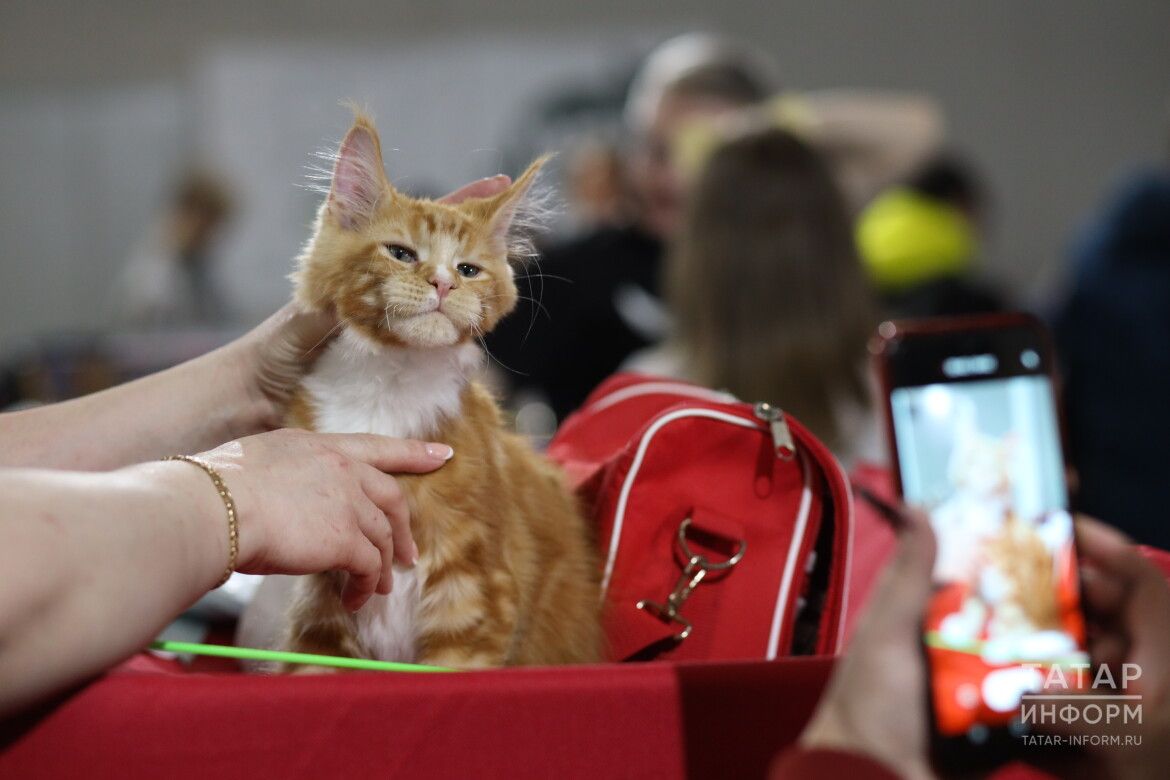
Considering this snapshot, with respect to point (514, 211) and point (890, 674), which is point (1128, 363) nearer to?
point (514, 211)

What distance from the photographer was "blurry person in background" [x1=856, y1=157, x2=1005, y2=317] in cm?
321

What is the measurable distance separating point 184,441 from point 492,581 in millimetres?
360

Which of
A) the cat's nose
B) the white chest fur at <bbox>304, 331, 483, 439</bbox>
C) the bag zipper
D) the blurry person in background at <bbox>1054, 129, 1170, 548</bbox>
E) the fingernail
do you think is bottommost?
the blurry person in background at <bbox>1054, 129, 1170, 548</bbox>

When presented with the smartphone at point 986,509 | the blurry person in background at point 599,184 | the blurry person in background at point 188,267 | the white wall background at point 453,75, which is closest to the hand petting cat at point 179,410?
the smartphone at point 986,509

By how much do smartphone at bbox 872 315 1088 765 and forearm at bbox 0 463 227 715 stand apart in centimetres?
46

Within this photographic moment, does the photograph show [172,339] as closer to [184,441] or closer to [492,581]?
[184,441]

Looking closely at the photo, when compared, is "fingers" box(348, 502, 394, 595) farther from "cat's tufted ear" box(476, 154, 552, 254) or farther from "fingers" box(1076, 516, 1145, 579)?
"fingers" box(1076, 516, 1145, 579)

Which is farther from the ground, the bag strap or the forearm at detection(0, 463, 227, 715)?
the forearm at detection(0, 463, 227, 715)

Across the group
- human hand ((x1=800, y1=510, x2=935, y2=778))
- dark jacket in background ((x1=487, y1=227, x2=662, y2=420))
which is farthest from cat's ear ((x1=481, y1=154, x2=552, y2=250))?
dark jacket in background ((x1=487, y1=227, x2=662, y2=420))

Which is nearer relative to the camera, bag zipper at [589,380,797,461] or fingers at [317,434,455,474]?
fingers at [317,434,455,474]

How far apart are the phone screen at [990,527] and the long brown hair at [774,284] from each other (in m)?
0.82

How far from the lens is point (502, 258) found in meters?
0.93

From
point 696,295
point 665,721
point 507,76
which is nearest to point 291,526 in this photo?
point 665,721

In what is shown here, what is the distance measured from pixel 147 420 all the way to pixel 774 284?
3.85ft
